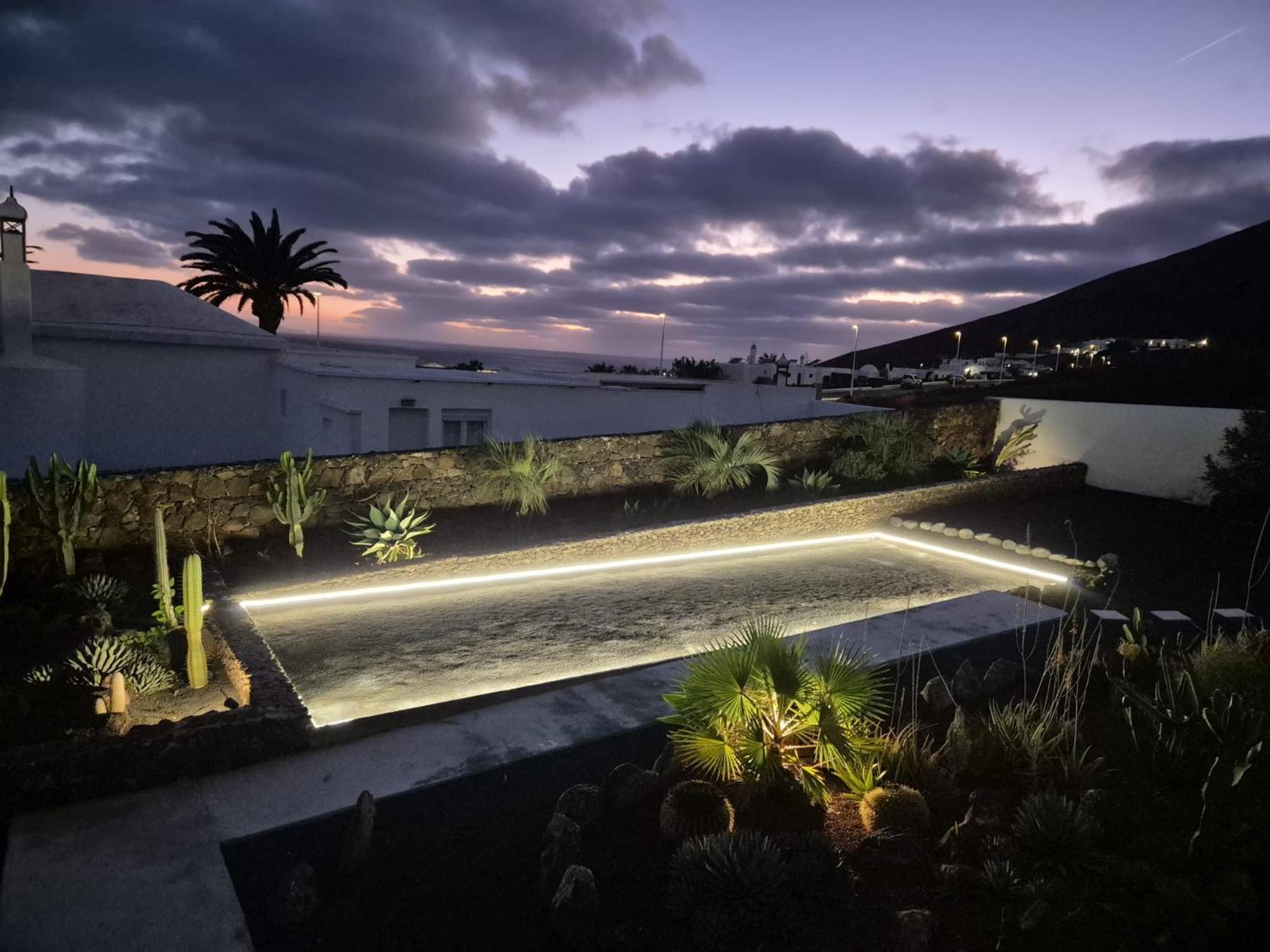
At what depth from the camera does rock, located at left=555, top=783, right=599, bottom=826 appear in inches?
141

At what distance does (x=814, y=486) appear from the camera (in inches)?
471

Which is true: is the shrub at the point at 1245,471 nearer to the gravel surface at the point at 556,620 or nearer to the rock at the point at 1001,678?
the gravel surface at the point at 556,620

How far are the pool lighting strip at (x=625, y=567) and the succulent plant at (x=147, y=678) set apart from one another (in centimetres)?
167

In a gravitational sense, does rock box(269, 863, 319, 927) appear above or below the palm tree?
below

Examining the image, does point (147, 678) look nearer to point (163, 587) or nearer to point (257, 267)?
point (163, 587)

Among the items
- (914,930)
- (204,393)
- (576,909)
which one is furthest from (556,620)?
(204,393)

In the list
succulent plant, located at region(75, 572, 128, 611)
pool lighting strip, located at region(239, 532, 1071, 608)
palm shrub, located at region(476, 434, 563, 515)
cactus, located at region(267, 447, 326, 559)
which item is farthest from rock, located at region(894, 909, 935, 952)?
palm shrub, located at region(476, 434, 563, 515)

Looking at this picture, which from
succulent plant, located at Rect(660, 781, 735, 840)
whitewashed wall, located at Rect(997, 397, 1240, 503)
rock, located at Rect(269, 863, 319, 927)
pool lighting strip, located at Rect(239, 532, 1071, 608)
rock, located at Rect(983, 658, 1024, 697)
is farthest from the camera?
whitewashed wall, located at Rect(997, 397, 1240, 503)

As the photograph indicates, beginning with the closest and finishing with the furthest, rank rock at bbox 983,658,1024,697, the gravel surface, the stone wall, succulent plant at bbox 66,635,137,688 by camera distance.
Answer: succulent plant at bbox 66,635,137,688
rock at bbox 983,658,1024,697
the gravel surface
the stone wall

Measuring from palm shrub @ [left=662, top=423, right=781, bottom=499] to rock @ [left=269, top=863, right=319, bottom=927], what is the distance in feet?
29.0

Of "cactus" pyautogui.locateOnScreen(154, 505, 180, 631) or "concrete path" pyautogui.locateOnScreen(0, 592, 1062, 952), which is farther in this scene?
"cactus" pyautogui.locateOnScreen(154, 505, 180, 631)

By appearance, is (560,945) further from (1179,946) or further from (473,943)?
(1179,946)

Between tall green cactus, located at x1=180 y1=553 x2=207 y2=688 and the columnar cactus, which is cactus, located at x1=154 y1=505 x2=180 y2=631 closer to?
the columnar cactus

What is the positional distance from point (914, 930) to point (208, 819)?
139 inches
